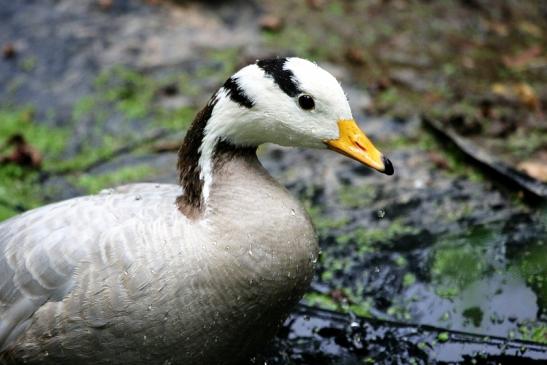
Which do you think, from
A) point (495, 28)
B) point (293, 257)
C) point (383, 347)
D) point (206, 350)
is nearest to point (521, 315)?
point (383, 347)

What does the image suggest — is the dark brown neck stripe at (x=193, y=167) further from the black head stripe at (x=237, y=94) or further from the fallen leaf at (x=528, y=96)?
the fallen leaf at (x=528, y=96)

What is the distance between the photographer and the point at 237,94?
10.5ft

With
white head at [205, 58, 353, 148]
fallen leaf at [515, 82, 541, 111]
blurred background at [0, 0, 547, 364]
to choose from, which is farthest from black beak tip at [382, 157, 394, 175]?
fallen leaf at [515, 82, 541, 111]

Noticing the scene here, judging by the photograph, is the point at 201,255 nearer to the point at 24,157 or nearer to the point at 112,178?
the point at 112,178

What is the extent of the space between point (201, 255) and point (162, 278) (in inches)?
7.6

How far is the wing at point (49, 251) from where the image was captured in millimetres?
3281

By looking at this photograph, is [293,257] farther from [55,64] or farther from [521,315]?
[55,64]

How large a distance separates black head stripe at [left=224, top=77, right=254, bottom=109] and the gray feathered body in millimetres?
298

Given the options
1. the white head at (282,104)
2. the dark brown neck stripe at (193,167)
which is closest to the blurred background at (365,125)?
the dark brown neck stripe at (193,167)

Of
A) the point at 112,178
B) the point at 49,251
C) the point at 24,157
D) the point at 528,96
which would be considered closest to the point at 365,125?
the point at 528,96

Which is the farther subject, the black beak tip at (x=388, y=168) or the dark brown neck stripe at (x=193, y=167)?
the dark brown neck stripe at (x=193, y=167)

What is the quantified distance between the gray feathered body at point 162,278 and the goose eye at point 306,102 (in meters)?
0.41

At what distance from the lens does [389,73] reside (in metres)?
6.89

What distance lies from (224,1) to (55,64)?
6.42 feet
